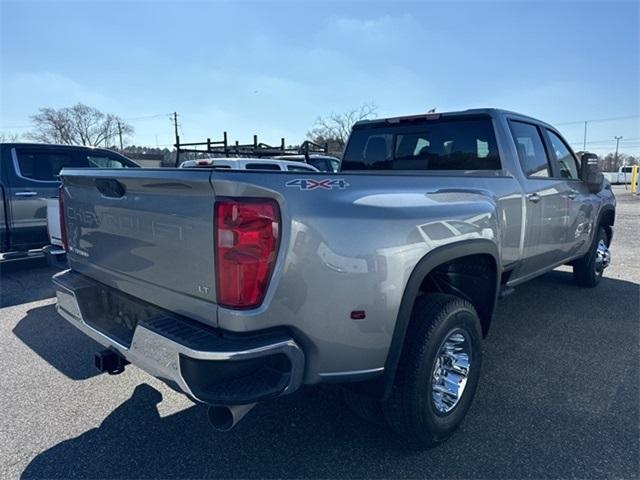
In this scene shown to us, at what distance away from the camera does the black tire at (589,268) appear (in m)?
5.49

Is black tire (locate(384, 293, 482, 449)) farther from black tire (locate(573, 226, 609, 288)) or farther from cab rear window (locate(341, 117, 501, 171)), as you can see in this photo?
black tire (locate(573, 226, 609, 288))

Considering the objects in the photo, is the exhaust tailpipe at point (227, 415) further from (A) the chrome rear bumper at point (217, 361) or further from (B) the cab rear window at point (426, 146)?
(B) the cab rear window at point (426, 146)

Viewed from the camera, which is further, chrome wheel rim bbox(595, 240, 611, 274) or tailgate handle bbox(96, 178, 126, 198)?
chrome wheel rim bbox(595, 240, 611, 274)

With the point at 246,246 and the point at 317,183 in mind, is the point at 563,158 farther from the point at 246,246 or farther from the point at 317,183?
the point at 246,246

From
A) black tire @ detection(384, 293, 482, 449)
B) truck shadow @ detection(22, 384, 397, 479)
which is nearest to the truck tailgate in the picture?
truck shadow @ detection(22, 384, 397, 479)

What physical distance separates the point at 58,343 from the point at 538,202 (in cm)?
454

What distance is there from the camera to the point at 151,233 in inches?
82.6

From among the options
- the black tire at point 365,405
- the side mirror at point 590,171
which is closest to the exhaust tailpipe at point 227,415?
the black tire at point 365,405

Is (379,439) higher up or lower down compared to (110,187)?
lower down

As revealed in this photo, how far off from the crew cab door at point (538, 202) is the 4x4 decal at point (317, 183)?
218cm

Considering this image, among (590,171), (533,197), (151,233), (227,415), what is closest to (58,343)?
(151,233)

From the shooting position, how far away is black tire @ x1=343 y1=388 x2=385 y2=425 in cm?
235

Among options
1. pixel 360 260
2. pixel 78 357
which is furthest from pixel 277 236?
pixel 78 357

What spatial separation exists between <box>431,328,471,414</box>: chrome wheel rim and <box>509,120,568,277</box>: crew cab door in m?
1.35
